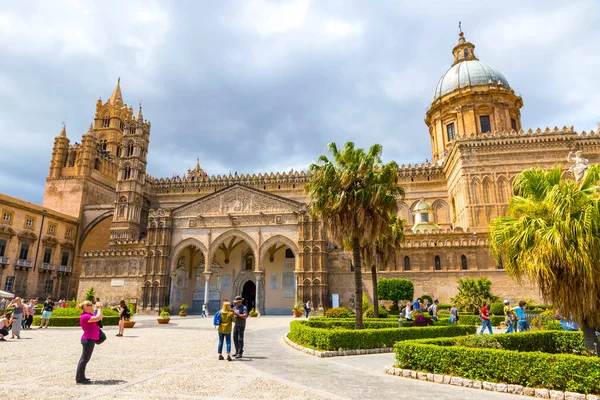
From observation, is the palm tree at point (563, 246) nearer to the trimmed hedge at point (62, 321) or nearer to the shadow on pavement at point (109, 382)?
the shadow on pavement at point (109, 382)

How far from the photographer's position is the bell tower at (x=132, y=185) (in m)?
43.9

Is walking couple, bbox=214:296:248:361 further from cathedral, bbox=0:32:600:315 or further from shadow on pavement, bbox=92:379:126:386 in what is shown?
cathedral, bbox=0:32:600:315

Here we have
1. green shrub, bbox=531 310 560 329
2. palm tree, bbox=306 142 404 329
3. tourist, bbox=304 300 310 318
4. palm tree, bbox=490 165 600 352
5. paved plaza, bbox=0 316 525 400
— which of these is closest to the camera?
paved plaza, bbox=0 316 525 400

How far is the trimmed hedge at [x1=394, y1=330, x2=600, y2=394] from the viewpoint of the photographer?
7.26 meters

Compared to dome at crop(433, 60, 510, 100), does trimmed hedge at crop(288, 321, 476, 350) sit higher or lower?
lower

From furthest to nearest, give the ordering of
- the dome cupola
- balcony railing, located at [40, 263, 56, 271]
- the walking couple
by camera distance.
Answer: the dome cupola
balcony railing, located at [40, 263, 56, 271]
the walking couple

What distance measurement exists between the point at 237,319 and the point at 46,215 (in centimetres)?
4167

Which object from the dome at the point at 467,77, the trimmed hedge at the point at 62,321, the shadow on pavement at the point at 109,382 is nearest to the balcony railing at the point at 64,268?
the trimmed hedge at the point at 62,321

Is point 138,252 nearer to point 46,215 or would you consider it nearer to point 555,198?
point 46,215

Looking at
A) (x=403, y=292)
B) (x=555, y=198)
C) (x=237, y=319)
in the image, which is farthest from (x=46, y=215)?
(x=555, y=198)

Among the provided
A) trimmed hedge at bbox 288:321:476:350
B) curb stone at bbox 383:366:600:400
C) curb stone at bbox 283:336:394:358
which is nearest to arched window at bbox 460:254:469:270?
trimmed hedge at bbox 288:321:476:350

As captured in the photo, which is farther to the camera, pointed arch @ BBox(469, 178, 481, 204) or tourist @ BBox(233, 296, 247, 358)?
pointed arch @ BBox(469, 178, 481, 204)

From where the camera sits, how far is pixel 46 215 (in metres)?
43.6

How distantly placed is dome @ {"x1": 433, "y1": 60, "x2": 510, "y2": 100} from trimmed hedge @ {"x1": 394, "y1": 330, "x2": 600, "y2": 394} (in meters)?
46.0
